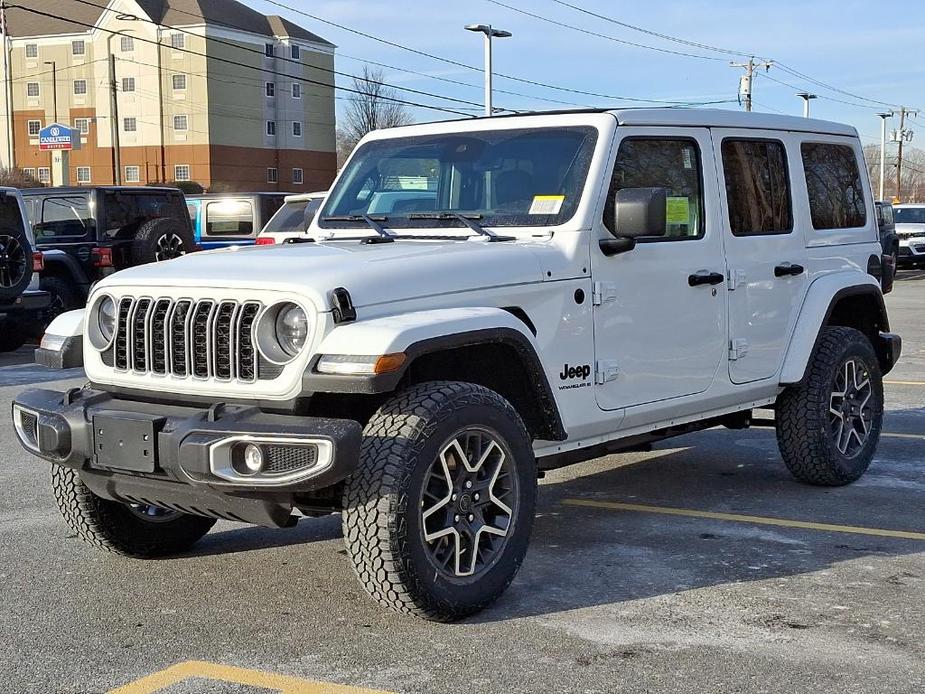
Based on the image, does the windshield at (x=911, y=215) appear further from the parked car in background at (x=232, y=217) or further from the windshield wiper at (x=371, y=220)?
the windshield wiper at (x=371, y=220)

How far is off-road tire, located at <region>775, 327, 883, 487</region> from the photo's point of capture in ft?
22.6

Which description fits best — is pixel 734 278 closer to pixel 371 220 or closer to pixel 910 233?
pixel 371 220

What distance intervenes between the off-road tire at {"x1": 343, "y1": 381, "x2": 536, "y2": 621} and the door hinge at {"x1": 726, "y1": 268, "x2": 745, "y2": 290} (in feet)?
6.70

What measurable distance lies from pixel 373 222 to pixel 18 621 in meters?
2.45

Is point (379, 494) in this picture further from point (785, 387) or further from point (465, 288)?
point (785, 387)

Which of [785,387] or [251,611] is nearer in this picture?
[251,611]

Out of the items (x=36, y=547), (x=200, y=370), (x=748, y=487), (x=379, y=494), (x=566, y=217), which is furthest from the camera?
(x=748, y=487)

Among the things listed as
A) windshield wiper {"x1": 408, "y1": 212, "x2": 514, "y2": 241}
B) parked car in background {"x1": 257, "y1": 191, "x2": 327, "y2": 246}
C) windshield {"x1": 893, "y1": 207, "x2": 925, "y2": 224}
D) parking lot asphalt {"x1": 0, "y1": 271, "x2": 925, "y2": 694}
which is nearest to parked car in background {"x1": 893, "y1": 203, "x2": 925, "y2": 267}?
windshield {"x1": 893, "y1": 207, "x2": 925, "y2": 224}

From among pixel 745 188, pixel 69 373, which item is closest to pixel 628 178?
pixel 745 188

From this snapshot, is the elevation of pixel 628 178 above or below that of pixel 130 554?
above

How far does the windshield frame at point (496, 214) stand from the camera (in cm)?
557

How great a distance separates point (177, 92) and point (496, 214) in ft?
236

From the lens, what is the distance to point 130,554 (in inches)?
222

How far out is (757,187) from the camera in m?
6.74
